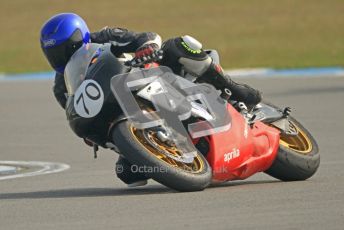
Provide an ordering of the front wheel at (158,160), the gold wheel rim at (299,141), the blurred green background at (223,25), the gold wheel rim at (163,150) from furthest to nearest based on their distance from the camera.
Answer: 1. the blurred green background at (223,25)
2. the gold wheel rim at (299,141)
3. the gold wheel rim at (163,150)
4. the front wheel at (158,160)

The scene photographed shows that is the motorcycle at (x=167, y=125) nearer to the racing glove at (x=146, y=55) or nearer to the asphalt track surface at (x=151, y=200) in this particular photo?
the racing glove at (x=146, y=55)

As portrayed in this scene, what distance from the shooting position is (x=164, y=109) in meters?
8.20

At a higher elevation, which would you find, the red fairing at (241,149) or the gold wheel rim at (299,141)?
the red fairing at (241,149)

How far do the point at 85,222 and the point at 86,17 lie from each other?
36.5 m

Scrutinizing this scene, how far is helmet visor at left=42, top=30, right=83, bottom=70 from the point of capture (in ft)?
27.8

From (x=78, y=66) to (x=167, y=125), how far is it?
0.88 meters

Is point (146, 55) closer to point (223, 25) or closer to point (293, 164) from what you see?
point (293, 164)

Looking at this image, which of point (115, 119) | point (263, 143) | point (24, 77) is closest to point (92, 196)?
point (115, 119)

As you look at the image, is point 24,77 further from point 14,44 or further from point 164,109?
point 164,109

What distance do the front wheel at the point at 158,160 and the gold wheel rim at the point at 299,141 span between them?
4.10 feet

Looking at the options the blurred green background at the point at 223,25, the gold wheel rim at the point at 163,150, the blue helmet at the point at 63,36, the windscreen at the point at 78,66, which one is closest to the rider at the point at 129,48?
the blue helmet at the point at 63,36

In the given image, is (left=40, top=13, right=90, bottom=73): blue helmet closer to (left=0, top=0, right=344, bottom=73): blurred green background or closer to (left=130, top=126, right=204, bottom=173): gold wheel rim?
(left=130, top=126, right=204, bottom=173): gold wheel rim

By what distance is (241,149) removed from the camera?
8453mm

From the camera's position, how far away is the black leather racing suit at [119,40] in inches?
335
